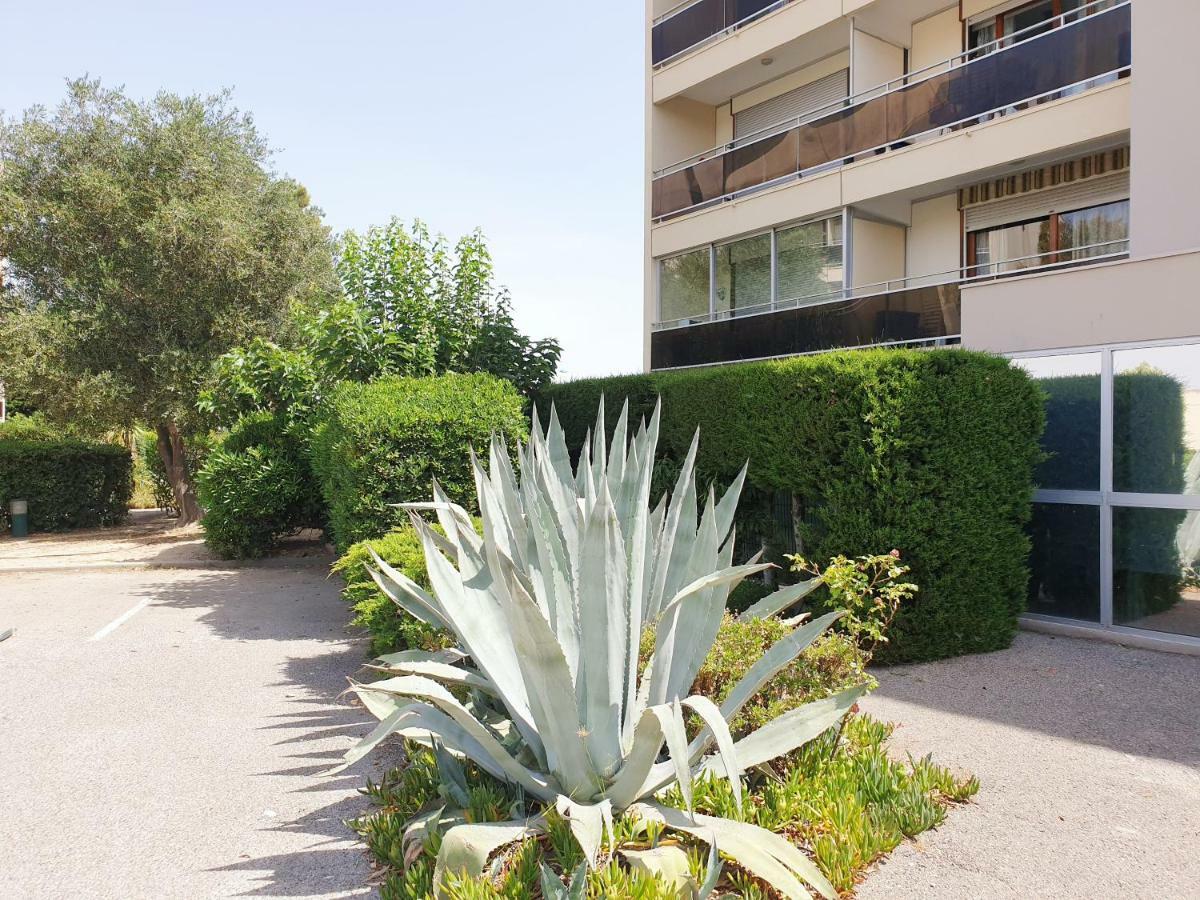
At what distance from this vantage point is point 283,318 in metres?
16.4

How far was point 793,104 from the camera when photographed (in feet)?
50.1

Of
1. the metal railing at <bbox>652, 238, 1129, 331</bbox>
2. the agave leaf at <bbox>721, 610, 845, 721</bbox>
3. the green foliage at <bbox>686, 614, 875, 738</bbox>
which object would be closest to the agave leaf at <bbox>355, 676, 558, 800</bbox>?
the agave leaf at <bbox>721, 610, 845, 721</bbox>

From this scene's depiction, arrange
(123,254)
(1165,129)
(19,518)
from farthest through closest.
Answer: (19,518), (123,254), (1165,129)

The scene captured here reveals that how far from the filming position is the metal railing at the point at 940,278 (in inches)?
434

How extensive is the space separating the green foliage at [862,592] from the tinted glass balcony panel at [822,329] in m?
6.26

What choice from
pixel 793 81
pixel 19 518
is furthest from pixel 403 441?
pixel 19 518

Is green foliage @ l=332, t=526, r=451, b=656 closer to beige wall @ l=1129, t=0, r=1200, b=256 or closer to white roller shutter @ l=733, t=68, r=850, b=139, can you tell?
beige wall @ l=1129, t=0, r=1200, b=256

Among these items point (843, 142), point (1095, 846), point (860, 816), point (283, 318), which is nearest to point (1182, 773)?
point (1095, 846)

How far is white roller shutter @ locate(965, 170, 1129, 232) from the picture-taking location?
11.1 metres

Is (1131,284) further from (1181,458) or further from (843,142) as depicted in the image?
(843,142)

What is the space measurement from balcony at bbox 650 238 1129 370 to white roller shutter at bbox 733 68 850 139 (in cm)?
366

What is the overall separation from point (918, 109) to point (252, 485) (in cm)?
1106

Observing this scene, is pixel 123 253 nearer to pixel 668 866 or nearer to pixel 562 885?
pixel 562 885

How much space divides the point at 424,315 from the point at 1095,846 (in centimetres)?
811
